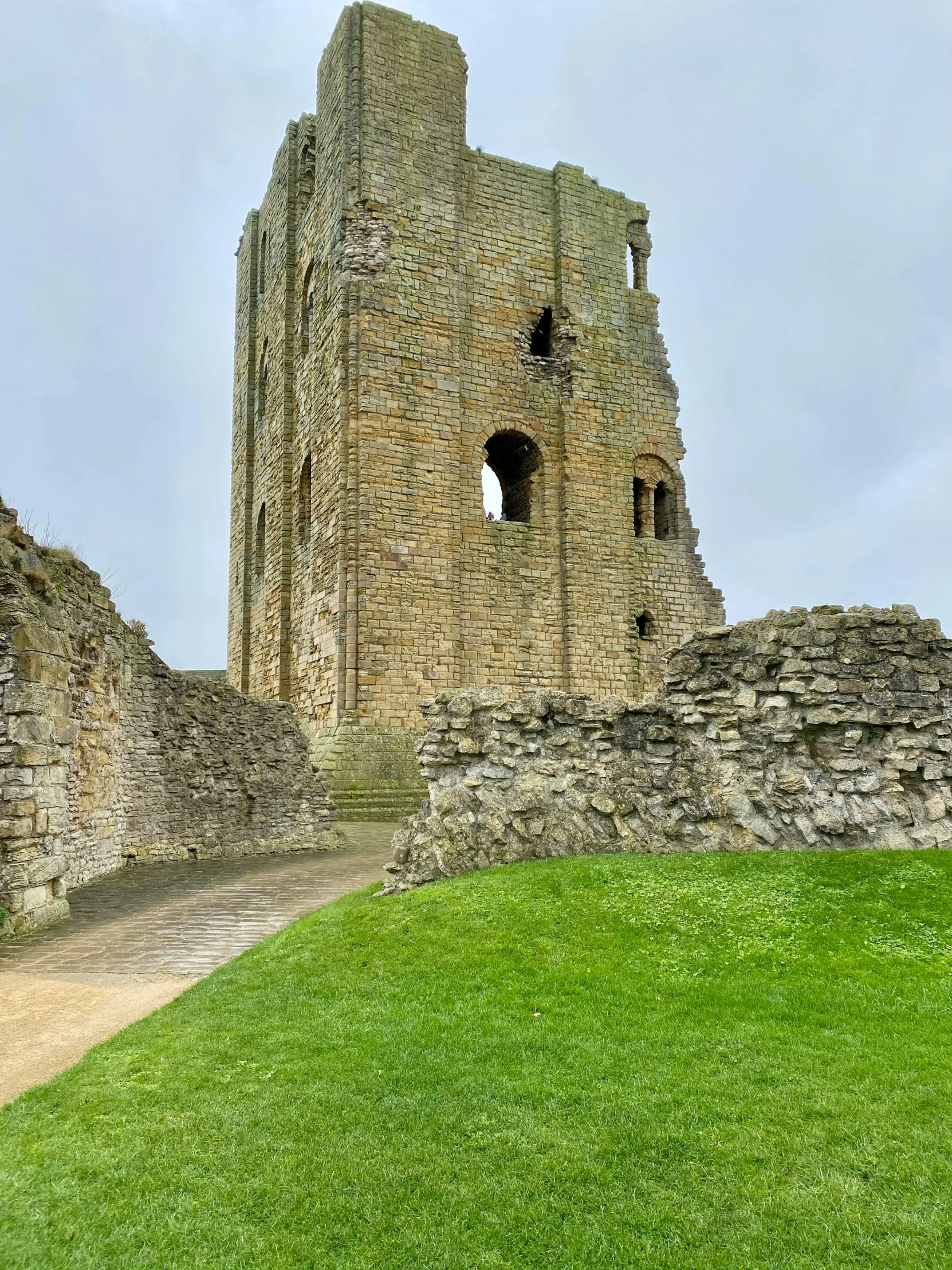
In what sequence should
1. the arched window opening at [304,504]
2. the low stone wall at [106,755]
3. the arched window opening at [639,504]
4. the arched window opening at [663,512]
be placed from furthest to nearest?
the arched window opening at [663,512], the arched window opening at [639,504], the arched window opening at [304,504], the low stone wall at [106,755]

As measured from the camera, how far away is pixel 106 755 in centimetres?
1105

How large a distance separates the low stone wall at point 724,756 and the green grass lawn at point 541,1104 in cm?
125

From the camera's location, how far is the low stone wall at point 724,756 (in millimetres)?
7316

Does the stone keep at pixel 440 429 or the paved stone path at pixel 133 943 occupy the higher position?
the stone keep at pixel 440 429

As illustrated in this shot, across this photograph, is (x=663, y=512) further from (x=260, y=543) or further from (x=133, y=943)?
(x=133, y=943)

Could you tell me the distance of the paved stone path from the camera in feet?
16.5

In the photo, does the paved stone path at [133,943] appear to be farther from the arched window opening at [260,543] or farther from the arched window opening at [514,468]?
the arched window opening at [260,543]

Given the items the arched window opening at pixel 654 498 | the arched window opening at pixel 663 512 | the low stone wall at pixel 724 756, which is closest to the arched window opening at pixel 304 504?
the arched window opening at pixel 654 498

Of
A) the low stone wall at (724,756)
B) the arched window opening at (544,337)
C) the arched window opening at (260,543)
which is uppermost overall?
the arched window opening at (544,337)

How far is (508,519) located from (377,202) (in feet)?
25.0

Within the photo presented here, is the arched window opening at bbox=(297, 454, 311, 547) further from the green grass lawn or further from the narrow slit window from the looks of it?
the green grass lawn

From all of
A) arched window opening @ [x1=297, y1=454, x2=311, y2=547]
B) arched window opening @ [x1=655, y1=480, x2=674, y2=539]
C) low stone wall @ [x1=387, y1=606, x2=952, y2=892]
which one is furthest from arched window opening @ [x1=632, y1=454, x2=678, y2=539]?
low stone wall @ [x1=387, y1=606, x2=952, y2=892]

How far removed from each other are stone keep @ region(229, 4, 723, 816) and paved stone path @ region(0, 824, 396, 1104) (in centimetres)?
568

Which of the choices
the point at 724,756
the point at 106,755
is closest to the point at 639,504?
the point at 106,755
